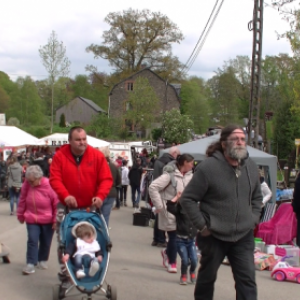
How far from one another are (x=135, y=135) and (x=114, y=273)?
54881mm

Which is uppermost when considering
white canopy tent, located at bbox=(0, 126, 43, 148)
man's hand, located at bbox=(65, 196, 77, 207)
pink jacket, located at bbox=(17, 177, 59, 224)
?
white canopy tent, located at bbox=(0, 126, 43, 148)

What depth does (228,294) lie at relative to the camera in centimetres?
739

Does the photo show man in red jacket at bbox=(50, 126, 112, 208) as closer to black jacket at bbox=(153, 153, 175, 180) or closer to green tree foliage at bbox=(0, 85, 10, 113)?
black jacket at bbox=(153, 153, 175, 180)

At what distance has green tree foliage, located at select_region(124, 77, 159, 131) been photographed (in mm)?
56469

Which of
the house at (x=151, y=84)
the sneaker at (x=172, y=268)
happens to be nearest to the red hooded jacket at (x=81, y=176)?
the sneaker at (x=172, y=268)

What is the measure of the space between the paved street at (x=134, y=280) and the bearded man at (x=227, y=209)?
6.82 ft

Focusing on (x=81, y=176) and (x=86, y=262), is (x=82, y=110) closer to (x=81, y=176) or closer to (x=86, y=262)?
(x=81, y=176)

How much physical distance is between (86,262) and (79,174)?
1019 mm

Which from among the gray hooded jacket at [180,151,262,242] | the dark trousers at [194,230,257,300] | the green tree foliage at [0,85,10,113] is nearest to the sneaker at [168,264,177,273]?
the dark trousers at [194,230,257,300]

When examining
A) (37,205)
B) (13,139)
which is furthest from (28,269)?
(13,139)

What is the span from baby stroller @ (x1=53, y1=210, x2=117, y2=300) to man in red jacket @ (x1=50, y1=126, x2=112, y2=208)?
16 centimetres

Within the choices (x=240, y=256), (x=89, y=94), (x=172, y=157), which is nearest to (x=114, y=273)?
(x=172, y=157)

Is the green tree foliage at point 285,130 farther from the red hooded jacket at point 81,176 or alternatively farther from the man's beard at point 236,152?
the man's beard at point 236,152

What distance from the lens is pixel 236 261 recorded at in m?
5.14
